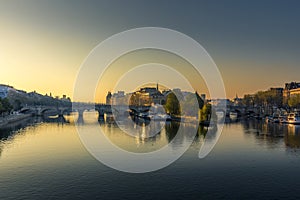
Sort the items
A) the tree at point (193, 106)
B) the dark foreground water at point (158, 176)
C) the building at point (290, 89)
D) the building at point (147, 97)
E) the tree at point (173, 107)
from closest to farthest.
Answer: the dark foreground water at point (158, 176) < the tree at point (193, 106) < the tree at point (173, 107) < the building at point (290, 89) < the building at point (147, 97)

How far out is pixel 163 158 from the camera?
1141 inches

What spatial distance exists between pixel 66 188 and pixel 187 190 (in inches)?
307

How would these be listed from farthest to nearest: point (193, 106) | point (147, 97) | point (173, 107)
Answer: point (147, 97), point (173, 107), point (193, 106)

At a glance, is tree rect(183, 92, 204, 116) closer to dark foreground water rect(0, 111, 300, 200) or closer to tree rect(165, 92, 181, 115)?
tree rect(165, 92, 181, 115)

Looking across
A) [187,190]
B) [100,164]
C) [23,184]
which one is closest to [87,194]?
[23,184]

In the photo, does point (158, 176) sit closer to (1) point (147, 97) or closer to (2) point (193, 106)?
(2) point (193, 106)

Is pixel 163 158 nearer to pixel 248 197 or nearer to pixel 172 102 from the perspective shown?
pixel 248 197

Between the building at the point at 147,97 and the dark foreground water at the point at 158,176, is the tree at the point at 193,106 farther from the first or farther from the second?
the building at the point at 147,97

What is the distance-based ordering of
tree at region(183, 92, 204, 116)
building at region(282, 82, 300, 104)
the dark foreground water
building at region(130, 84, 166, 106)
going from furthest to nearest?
building at region(130, 84, 166, 106)
building at region(282, 82, 300, 104)
tree at region(183, 92, 204, 116)
the dark foreground water

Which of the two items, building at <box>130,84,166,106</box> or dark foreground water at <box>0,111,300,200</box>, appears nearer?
dark foreground water at <box>0,111,300,200</box>

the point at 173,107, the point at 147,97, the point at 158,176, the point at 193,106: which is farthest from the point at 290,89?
the point at 158,176

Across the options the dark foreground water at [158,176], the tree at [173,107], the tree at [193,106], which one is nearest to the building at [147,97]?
the tree at [173,107]

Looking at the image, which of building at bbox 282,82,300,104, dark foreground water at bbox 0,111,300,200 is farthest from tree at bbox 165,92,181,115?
building at bbox 282,82,300,104

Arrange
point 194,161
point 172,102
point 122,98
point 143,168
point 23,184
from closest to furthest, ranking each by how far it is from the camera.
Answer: point 23,184, point 143,168, point 194,161, point 172,102, point 122,98
